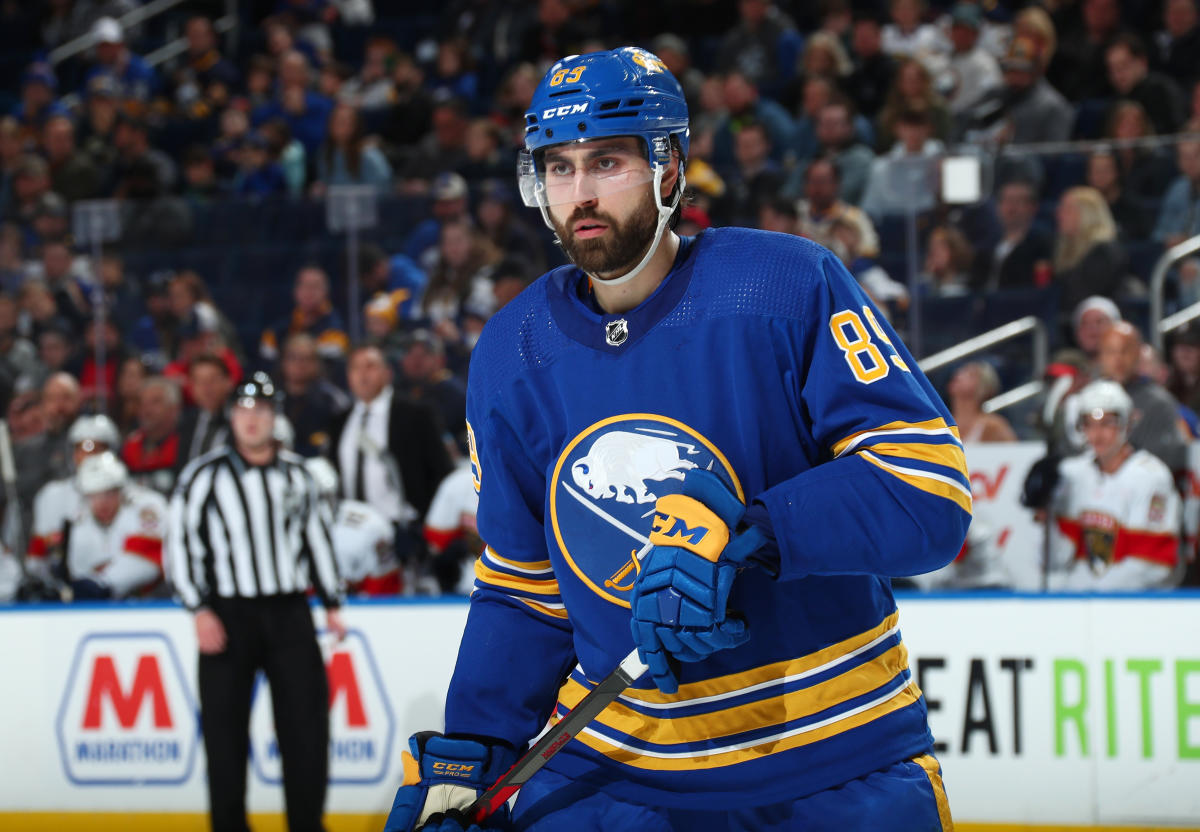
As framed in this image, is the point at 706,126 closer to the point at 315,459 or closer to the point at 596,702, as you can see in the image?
the point at 315,459

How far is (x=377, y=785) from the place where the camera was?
4.90 meters

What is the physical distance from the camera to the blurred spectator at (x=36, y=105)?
9.02 metres

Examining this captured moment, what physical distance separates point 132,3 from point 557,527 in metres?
10.2

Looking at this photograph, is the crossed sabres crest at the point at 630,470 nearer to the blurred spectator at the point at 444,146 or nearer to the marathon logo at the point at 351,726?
the marathon logo at the point at 351,726

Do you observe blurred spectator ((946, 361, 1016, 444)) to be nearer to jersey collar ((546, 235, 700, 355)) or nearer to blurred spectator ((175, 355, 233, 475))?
blurred spectator ((175, 355, 233, 475))

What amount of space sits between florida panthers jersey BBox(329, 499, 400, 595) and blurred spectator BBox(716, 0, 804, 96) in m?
3.12

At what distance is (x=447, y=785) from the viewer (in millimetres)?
1828

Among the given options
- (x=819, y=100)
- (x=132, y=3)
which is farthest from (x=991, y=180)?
(x=132, y=3)

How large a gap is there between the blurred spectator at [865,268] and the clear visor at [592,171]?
3.44m

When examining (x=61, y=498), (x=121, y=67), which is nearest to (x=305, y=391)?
(x=61, y=498)

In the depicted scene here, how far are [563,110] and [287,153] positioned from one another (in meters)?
6.01

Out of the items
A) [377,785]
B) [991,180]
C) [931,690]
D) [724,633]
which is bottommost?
[377,785]

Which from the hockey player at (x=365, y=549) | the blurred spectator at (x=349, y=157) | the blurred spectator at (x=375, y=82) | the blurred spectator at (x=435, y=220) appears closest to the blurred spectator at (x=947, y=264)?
the blurred spectator at (x=435, y=220)

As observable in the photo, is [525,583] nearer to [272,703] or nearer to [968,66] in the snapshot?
[272,703]
